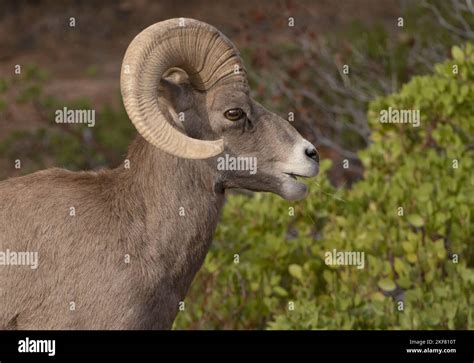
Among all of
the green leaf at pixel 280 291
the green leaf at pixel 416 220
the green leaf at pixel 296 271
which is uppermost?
the green leaf at pixel 416 220

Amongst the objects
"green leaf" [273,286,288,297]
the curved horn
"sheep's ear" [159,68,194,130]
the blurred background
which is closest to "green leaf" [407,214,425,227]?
the blurred background

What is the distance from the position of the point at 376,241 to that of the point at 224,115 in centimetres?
332

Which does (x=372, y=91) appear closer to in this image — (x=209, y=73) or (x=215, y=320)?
(x=215, y=320)

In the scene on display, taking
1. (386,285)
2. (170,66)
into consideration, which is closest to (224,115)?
(170,66)

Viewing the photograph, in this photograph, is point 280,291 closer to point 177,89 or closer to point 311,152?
point 311,152

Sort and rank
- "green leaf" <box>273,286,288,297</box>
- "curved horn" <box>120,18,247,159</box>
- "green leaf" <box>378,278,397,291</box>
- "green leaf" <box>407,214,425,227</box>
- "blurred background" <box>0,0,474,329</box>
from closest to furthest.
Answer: "curved horn" <box>120,18,247,159</box> < "blurred background" <box>0,0,474,329</box> < "green leaf" <box>378,278,397,291</box> < "green leaf" <box>407,214,425,227</box> < "green leaf" <box>273,286,288,297</box>

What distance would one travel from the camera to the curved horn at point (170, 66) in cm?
684

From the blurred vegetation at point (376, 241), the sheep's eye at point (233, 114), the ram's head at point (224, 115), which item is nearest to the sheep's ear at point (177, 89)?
the ram's head at point (224, 115)

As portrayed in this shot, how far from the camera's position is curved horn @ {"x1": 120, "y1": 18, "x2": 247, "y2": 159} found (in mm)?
6840

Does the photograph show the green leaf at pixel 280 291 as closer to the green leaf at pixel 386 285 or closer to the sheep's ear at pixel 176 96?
the green leaf at pixel 386 285

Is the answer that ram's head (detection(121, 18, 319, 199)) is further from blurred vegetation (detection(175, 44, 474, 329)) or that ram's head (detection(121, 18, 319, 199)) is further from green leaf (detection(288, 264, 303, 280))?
green leaf (detection(288, 264, 303, 280))

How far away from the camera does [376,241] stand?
10148mm

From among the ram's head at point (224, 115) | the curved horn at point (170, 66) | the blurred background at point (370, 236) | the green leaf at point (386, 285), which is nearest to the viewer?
the curved horn at point (170, 66)
